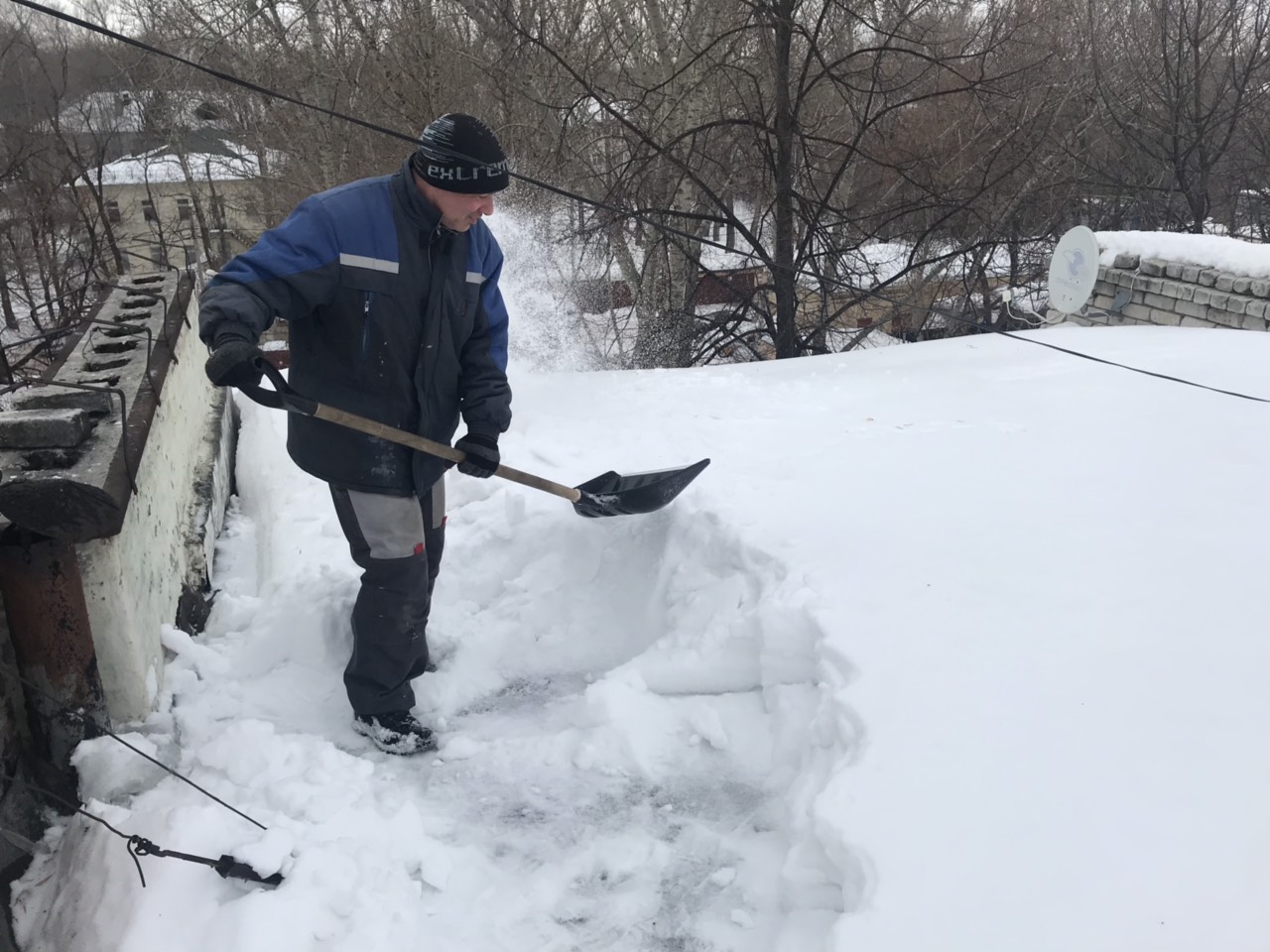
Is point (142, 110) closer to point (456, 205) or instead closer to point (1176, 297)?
point (1176, 297)

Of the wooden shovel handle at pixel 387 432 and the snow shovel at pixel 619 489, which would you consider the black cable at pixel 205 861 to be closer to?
the wooden shovel handle at pixel 387 432

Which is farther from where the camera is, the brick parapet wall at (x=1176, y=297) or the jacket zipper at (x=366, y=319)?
the brick parapet wall at (x=1176, y=297)

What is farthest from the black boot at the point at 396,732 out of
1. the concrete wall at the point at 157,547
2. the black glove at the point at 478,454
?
the black glove at the point at 478,454

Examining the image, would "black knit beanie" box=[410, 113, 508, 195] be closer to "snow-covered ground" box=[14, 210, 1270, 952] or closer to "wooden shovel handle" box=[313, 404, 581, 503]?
"wooden shovel handle" box=[313, 404, 581, 503]

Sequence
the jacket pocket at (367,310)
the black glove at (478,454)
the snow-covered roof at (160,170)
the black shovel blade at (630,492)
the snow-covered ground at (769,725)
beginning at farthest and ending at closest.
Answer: the snow-covered roof at (160,170), the black shovel blade at (630,492), the black glove at (478,454), the jacket pocket at (367,310), the snow-covered ground at (769,725)

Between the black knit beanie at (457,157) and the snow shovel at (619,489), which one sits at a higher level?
the black knit beanie at (457,157)

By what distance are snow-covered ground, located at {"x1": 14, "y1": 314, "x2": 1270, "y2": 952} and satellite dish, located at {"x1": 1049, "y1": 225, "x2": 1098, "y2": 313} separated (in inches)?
152

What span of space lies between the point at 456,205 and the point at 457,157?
0.13 meters

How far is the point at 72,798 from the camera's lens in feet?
7.97

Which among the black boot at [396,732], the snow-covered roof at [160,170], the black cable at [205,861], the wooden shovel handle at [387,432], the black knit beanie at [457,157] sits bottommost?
the black boot at [396,732]

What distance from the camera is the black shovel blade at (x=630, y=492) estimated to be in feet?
10.7

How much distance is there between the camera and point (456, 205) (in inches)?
98.3

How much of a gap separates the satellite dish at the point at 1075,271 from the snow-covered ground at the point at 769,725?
3850mm

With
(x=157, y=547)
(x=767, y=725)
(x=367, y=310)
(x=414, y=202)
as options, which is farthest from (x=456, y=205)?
(x=767, y=725)
